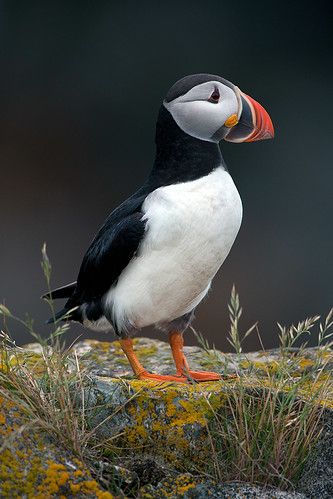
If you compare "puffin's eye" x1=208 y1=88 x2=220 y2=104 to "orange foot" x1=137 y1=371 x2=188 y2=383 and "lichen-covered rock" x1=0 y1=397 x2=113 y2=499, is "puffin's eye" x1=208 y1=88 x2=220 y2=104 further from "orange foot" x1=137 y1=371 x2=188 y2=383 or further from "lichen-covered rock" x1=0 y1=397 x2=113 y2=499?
"lichen-covered rock" x1=0 y1=397 x2=113 y2=499

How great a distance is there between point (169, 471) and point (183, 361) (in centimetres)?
165

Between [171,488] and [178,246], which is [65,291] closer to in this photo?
[178,246]

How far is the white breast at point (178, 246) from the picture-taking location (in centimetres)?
426

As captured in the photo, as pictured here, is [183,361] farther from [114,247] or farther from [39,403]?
[39,403]

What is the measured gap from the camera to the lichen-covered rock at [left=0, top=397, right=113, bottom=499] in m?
2.75

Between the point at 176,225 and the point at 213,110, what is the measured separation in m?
0.65

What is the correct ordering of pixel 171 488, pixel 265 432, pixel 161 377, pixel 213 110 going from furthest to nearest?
pixel 213 110 → pixel 161 377 → pixel 265 432 → pixel 171 488

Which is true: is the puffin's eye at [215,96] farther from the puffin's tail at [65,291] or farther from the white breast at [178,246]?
the puffin's tail at [65,291]

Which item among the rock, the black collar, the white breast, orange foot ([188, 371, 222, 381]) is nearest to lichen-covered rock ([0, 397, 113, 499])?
the rock

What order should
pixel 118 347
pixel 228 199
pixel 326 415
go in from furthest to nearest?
pixel 118 347 → pixel 228 199 → pixel 326 415

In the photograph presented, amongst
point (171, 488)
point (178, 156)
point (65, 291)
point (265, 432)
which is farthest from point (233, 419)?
point (65, 291)

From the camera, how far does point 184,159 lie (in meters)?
4.48

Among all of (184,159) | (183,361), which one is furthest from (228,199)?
(183,361)

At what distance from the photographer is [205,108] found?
4.45 metres
